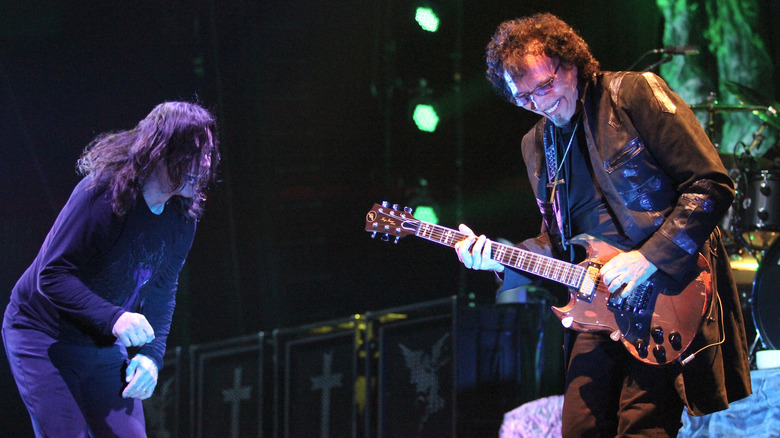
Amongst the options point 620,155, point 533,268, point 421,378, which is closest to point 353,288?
point 421,378

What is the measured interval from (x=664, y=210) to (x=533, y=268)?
1.93 ft

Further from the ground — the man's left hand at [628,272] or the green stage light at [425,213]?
the man's left hand at [628,272]

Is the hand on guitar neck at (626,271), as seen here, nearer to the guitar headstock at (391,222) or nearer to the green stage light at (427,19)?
the guitar headstock at (391,222)

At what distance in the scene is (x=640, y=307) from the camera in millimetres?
2643

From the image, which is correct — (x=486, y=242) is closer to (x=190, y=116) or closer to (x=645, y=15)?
(x=190, y=116)

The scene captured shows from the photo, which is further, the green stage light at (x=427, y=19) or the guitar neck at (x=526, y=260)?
the green stage light at (x=427, y=19)

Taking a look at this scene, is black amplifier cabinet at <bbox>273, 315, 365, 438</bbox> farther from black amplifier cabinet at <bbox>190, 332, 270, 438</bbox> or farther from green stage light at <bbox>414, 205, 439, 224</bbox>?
green stage light at <bbox>414, 205, 439, 224</bbox>

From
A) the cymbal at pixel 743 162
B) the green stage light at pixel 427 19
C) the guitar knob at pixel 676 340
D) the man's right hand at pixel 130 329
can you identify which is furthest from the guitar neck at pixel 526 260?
the cymbal at pixel 743 162

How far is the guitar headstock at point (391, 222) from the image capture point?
127 inches

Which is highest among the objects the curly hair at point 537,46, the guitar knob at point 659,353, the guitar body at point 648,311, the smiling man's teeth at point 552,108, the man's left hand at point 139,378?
the curly hair at point 537,46

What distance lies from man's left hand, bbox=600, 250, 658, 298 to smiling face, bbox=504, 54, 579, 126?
694 mm

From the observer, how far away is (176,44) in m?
4.34

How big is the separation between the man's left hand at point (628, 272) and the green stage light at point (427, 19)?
3.70 metres

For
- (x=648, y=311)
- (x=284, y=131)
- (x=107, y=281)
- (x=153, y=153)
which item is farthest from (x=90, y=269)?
(x=284, y=131)
